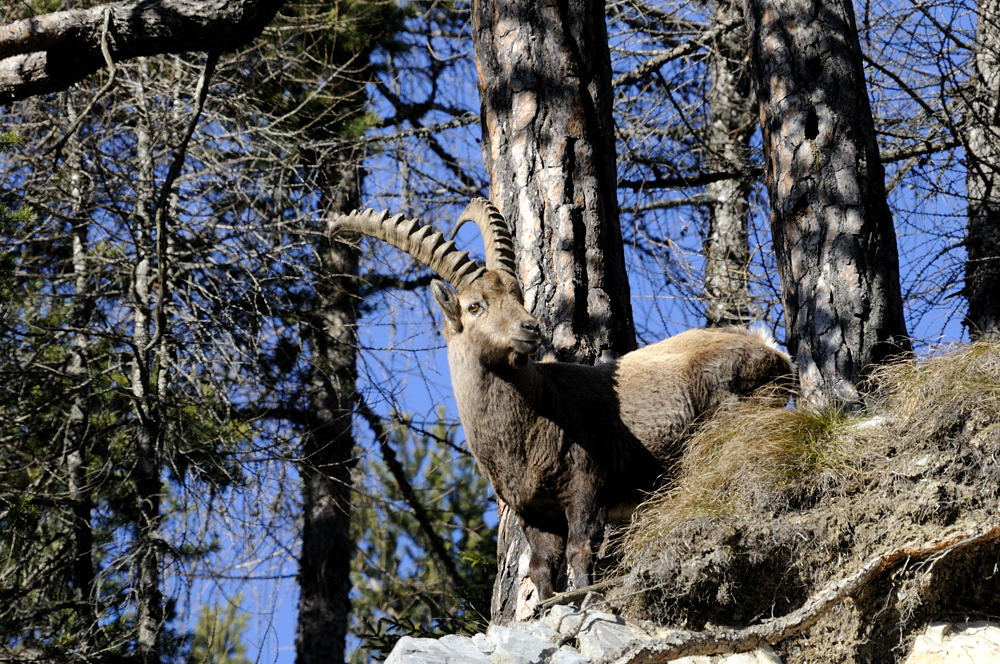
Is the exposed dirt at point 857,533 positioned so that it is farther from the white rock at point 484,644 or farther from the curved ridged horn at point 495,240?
the curved ridged horn at point 495,240

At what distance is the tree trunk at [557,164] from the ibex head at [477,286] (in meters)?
0.66

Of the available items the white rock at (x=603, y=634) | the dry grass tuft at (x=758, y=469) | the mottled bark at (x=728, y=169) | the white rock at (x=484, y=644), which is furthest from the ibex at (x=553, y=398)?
the mottled bark at (x=728, y=169)

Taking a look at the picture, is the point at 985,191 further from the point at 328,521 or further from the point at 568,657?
the point at 328,521

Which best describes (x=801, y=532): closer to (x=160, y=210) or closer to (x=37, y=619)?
(x=160, y=210)

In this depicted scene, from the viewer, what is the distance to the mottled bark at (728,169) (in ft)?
30.5

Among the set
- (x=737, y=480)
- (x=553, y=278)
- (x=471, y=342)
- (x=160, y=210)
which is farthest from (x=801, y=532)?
(x=160, y=210)

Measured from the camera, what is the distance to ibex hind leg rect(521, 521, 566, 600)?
17.1 ft

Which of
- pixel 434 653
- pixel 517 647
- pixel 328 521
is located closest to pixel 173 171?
A: pixel 434 653

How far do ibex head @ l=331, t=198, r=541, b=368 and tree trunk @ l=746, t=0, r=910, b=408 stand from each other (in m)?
1.68

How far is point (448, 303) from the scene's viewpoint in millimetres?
5512

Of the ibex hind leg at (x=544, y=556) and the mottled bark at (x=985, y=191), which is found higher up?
the mottled bark at (x=985, y=191)

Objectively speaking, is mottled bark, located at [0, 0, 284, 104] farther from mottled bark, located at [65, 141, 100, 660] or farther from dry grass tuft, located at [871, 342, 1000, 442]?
dry grass tuft, located at [871, 342, 1000, 442]

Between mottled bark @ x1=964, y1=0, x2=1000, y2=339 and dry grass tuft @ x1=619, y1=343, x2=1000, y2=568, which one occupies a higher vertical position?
mottled bark @ x1=964, y1=0, x2=1000, y2=339

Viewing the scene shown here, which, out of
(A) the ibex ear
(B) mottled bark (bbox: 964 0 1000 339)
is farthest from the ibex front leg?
(B) mottled bark (bbox: 964 0 1000 339)
